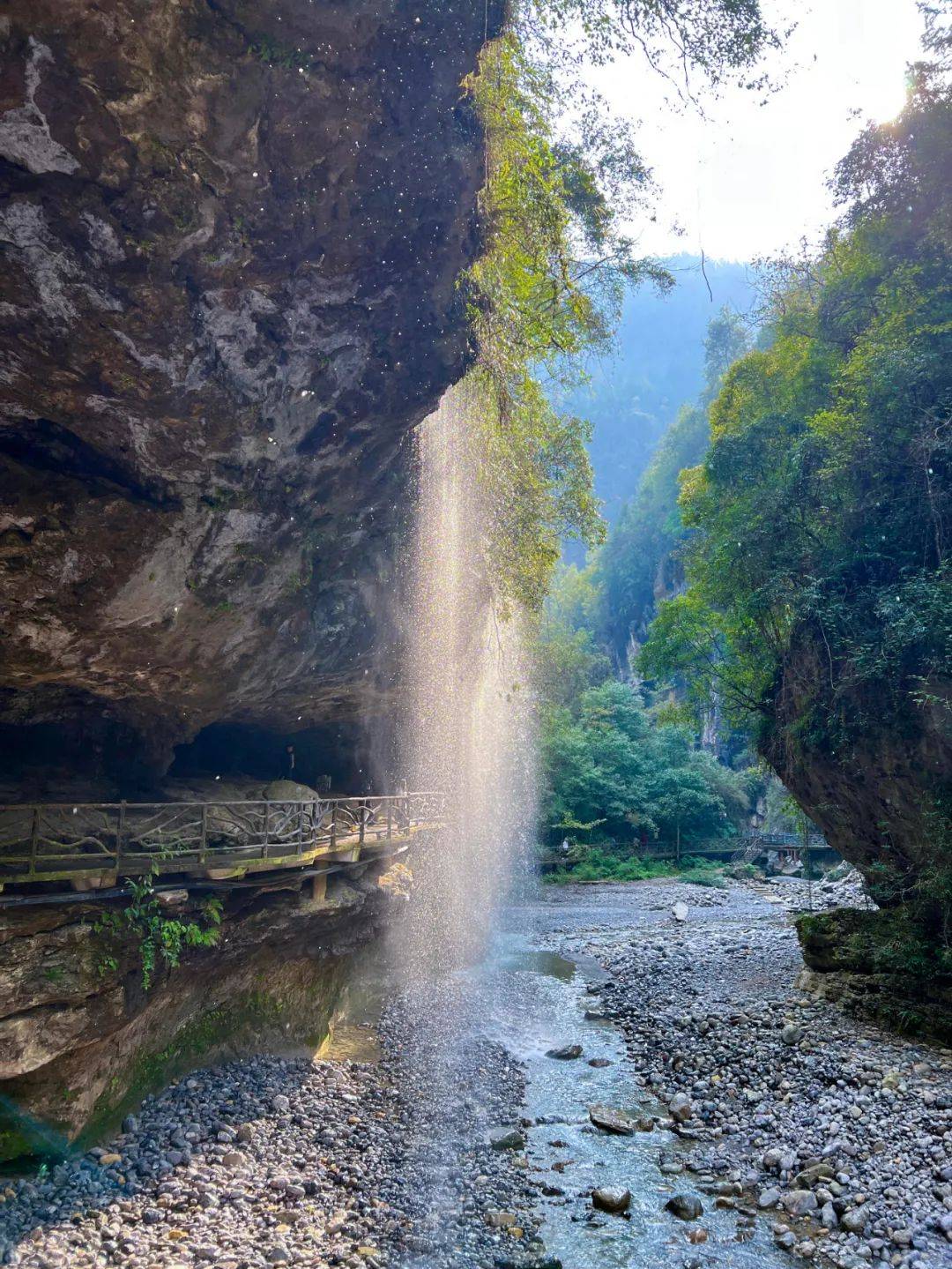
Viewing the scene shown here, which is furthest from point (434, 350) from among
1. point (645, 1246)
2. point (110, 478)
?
point (645, 1246)

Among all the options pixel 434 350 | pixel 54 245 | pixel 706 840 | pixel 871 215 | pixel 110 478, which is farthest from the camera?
pixel 706 840

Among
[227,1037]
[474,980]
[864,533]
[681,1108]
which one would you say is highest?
[864,533]

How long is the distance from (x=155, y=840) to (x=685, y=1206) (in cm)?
750

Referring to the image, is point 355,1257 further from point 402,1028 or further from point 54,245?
point 54,245

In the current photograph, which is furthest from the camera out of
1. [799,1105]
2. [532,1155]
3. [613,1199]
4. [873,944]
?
[873,944]

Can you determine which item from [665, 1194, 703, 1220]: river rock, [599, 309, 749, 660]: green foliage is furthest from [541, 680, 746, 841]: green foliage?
[665, 1194, 703, 1220]: river rock

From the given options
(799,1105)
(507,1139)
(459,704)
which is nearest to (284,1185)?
(507,1139)

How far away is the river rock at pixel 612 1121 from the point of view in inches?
392

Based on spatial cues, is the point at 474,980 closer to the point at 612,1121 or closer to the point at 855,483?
the point at 612,1121

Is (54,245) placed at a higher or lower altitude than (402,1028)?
higher

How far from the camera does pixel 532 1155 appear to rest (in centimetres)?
941

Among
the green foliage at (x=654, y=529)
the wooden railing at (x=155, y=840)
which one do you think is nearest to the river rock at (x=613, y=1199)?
the wooden railing at (x=155, y=840)

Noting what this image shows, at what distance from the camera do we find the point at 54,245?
6.59m

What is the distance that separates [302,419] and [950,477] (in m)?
12.1
